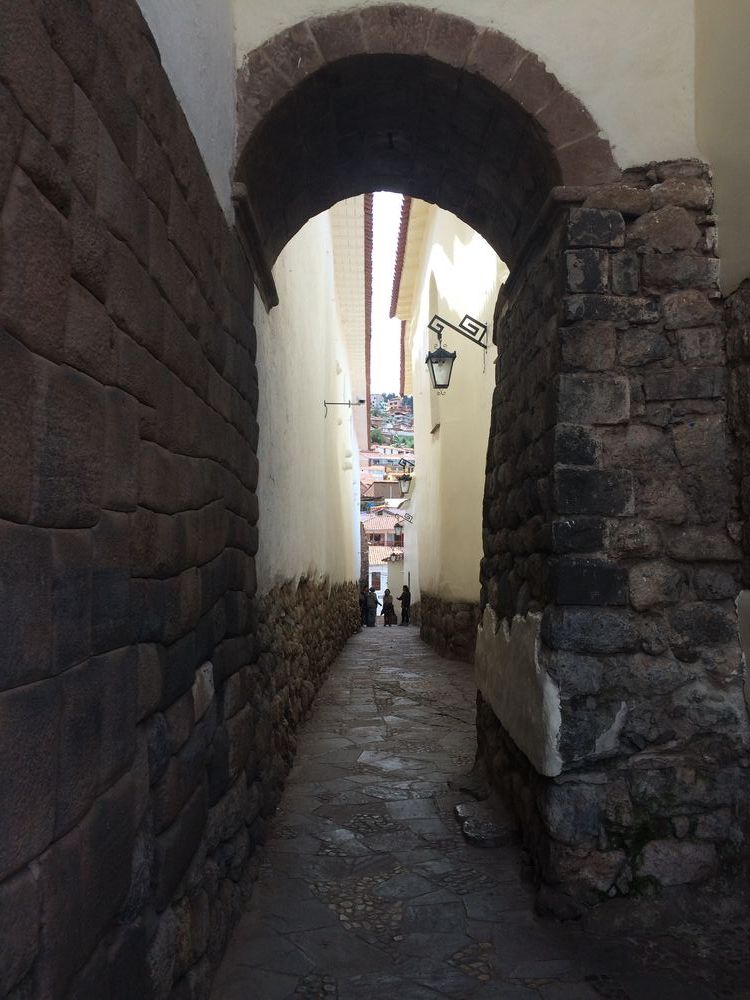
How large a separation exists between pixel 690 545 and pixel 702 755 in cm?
76

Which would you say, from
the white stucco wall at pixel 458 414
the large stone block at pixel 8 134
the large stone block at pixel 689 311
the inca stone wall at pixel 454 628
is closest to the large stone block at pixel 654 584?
the large stone block at pixel 689 311

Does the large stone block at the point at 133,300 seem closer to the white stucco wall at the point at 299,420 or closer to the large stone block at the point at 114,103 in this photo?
the large stone block at the point at 114,103

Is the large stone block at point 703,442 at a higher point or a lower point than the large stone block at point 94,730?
higher

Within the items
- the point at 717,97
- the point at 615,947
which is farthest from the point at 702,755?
the point at 717,97

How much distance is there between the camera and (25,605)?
1.05 metres

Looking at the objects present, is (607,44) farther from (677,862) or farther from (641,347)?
(677,862)

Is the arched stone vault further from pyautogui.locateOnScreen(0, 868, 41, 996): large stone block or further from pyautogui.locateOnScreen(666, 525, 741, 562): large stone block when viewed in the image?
pyautogui.locateOnScreen(0, 868, 41, 996): large stone block

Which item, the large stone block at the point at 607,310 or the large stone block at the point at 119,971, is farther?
the large stone block at the point at 607,310

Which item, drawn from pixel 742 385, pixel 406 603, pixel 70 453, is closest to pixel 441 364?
pixel 742 385

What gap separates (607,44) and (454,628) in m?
6.76

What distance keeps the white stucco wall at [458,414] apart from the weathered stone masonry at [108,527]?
537 cm

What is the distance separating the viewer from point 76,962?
3.97 ft

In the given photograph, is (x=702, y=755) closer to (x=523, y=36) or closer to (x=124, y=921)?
(x=124, y=921)

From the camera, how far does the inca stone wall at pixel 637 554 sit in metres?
2.58
